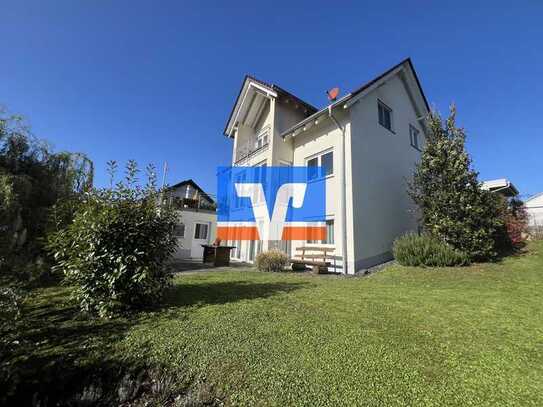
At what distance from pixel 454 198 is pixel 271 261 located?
813cm

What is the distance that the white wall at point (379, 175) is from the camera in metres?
11.3

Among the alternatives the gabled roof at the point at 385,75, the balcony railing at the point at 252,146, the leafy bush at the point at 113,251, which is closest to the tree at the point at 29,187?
the leafy bush at the point at 113,251

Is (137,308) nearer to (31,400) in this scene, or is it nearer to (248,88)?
(31,400)

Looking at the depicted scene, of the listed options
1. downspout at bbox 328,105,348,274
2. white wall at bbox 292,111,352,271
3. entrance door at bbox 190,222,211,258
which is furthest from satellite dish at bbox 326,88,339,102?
entrance door at bbox 190,222,211,258

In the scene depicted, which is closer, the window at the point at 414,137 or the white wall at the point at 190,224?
the window at the point at 414,137

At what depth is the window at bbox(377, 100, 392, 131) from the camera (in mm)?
13797

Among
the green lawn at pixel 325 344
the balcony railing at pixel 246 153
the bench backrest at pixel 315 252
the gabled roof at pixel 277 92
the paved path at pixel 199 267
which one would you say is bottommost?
the green lawn at pixel 325 344

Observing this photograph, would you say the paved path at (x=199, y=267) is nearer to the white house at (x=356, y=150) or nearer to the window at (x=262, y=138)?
the white house at (x=356, y=150)

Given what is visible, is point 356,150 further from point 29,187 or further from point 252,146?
point 29,187

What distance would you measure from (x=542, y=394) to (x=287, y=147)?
43.4 feet

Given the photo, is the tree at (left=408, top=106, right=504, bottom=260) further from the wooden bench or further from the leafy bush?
the leafy bush

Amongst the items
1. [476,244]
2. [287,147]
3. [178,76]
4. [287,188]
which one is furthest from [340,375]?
[178,76]

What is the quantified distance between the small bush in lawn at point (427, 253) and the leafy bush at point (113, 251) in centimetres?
932

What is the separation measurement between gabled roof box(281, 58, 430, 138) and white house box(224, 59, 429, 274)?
5cm
